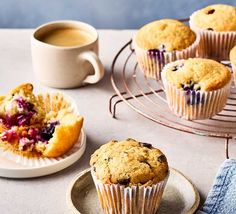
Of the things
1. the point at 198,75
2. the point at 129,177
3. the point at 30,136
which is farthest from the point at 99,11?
the point at 129,177

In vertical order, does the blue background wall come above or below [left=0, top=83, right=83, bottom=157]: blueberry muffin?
below

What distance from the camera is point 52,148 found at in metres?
1.56

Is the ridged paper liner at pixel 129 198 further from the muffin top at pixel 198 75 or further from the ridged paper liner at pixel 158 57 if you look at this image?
the ridged paper liner at pixel 158 57

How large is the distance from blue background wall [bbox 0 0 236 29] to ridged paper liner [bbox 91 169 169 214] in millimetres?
1606

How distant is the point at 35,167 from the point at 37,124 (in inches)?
5.6

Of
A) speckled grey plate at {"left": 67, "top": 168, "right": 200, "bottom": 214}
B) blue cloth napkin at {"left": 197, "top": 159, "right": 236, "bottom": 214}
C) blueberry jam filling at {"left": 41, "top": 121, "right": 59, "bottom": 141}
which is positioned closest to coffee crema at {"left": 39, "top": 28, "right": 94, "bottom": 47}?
blueberry jam filling at {"left": 41, "top": 121, "right": 59, "bottom": 141}

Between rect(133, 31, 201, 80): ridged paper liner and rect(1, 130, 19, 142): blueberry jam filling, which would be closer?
rect(1, 130, 19, 142): blueberry jam filling

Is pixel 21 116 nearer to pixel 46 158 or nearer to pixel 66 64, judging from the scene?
pixel 46 158

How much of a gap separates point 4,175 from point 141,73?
632 millimetres

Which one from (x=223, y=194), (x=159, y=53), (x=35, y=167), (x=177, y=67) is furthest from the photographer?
(x=159, y=53)

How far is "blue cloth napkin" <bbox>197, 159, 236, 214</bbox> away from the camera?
1.41 meters

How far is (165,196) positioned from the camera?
1454 millimetres

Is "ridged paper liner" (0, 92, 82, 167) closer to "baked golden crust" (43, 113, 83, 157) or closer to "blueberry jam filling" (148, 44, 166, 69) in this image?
"baked golden crust" (43, 113, 83, 157)

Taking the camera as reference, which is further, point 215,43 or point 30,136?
point 215,43
